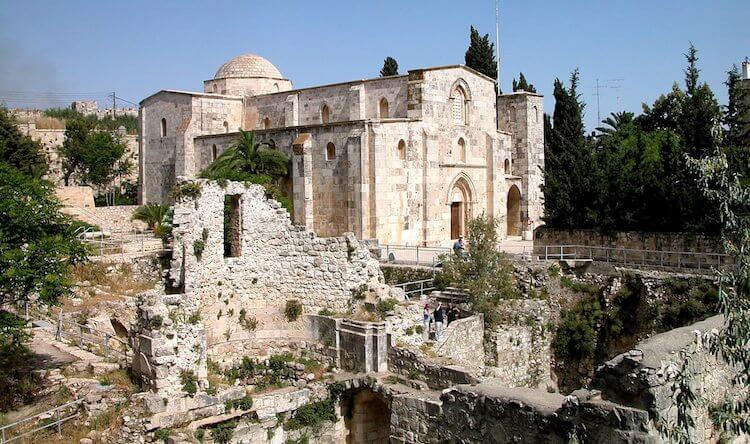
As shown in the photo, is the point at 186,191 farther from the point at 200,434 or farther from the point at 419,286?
the point at 419,286

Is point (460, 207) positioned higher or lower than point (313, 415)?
higher

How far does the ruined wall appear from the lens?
18609 mm

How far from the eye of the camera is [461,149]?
34.8 metres

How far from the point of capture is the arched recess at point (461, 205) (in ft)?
114

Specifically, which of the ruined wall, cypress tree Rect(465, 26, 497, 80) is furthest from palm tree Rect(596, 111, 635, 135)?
the ruined wall

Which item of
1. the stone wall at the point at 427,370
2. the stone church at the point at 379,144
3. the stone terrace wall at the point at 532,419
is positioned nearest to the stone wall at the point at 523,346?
the stone wall at the point at 427,370

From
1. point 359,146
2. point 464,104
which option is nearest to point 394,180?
point 359,146

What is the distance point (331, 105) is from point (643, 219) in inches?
645

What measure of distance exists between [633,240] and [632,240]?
0.13 feet

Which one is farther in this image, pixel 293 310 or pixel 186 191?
pixel 293 310

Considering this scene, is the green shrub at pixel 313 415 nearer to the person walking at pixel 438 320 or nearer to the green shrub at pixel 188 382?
the green shrub at pixel 188 382

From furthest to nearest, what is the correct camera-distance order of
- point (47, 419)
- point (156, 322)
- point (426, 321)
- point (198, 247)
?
point (426, 321) < point (198, 247) < point (156, 322) < point (47, 419)

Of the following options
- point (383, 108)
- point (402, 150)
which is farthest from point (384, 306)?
point (383, 108)

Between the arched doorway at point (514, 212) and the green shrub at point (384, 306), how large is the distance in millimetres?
20916
